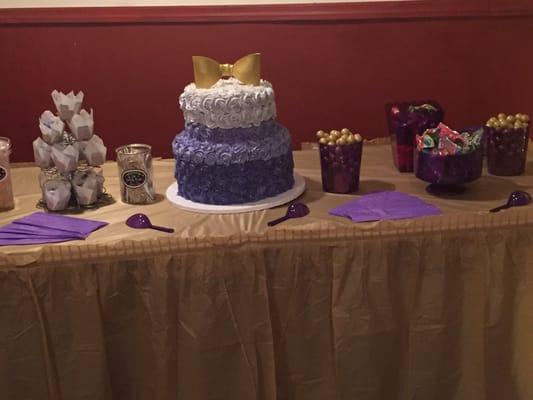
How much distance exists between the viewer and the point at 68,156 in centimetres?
159

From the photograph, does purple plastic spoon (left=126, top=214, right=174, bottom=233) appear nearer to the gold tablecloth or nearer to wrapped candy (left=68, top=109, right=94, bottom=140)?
the gold tablecloth

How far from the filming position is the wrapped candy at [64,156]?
159 centimetres

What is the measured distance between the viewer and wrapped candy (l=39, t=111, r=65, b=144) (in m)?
1.58

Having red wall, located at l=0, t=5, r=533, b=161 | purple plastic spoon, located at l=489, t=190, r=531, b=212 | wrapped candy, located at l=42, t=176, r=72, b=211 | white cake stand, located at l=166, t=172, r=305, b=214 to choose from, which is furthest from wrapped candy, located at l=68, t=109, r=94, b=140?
purple plastic spoon, located at l=489, t=190, r=531, b=212

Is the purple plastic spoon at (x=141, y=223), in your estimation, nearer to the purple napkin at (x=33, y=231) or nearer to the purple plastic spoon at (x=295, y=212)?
the purple napkin at (x=33, y=231)

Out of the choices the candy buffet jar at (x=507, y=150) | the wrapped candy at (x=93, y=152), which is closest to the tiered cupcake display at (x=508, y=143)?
the candy buffet jar at (x=507, y=150)

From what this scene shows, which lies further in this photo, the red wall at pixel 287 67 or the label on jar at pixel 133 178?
the red wall at pixel 287 67

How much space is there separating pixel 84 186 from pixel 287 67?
87cm

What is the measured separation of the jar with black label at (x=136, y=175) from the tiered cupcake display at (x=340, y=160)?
0.38m

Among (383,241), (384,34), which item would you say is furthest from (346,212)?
(384,34)

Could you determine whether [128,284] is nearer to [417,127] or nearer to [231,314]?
[231,314]

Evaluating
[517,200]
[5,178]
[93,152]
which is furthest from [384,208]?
[5,178]

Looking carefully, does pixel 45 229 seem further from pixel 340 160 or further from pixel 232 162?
pixel 340 160

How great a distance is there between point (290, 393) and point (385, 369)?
0.68 ft
